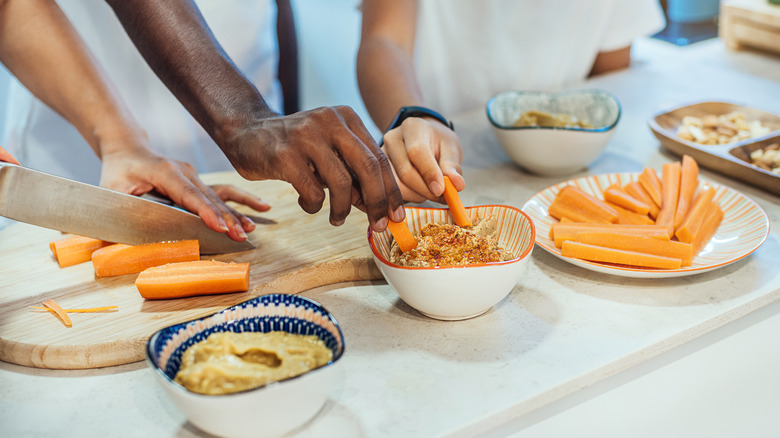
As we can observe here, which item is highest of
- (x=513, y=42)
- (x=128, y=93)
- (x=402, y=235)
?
(x=128, y=93)

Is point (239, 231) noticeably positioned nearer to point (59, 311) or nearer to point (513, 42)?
point (59, 311)

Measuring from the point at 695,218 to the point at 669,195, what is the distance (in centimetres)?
10

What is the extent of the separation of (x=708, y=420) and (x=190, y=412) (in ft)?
2.69

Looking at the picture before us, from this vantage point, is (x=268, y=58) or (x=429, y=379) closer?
(x=429, y=379)

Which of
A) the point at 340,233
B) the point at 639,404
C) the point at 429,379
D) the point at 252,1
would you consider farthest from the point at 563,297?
the point at 252,1

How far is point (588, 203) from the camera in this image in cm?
139

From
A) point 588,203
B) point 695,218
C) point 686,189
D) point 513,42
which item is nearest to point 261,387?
point 588,203

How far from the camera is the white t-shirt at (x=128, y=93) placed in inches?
77.8

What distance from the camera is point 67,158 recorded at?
209cm

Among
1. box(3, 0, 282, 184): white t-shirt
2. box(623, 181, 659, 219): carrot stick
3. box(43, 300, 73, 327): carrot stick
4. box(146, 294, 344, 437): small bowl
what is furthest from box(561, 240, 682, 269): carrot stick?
box(3, 0, 282, 184): white t-shirt

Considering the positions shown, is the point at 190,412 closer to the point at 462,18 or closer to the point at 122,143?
the point at 122,143

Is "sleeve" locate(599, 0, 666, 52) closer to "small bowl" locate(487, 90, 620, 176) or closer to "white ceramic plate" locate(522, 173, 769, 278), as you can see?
"small bowl" locate(487, 90, 620, 176)

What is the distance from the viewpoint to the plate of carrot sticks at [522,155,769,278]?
1239 millimetres

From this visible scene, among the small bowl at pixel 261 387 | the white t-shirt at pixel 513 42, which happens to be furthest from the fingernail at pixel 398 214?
the white t-shirt at pixel 513 42
